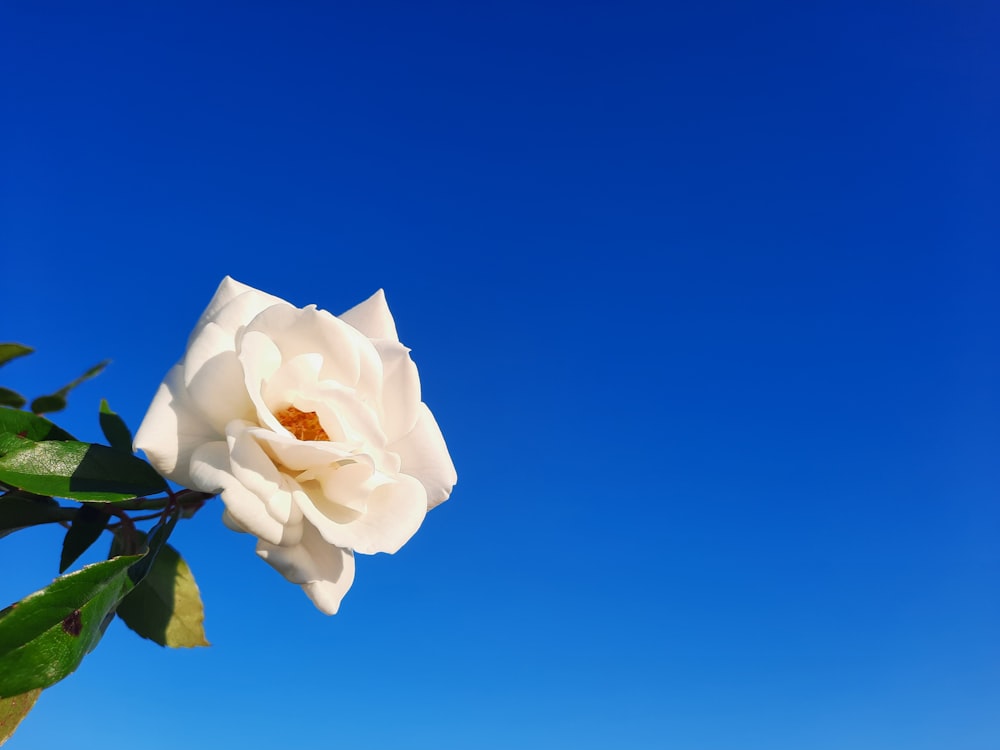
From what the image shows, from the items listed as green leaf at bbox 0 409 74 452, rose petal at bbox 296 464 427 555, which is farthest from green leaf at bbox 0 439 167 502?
rose petal at bbox 296 464 427 555

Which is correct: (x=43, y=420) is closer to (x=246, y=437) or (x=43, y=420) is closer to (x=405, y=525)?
(x=246, y=437)

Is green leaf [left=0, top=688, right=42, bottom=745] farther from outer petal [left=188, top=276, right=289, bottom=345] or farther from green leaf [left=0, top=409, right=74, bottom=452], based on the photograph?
outer petal [left=188, top=276, right=289, bottom=345]

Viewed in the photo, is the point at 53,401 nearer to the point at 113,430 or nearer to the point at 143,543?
the point at 113,430

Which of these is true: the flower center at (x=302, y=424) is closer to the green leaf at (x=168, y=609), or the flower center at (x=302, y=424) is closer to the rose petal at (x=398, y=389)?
the rose petal at (x=398, y=389)

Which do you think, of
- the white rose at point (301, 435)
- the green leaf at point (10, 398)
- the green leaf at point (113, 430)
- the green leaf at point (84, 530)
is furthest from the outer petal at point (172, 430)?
the green leaf at point (10, 398)

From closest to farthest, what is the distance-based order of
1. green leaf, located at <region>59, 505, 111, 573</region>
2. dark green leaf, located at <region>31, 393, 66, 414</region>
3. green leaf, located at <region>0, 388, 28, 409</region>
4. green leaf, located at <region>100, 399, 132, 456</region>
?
green leaf, located at <region>59, 505, 111, 573</region> < green leaf, located at <region>100, 399, 132, 456</region> < green leaf, located at <region>0, 388, 28, 409</region> < dark green leaf, located at <region>31, 393, 66, 414</region>

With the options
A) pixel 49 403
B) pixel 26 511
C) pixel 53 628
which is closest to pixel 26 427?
pixel 26 511

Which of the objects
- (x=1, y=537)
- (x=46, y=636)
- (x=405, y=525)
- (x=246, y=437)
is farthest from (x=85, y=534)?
(x=405, y=525)
